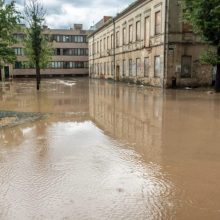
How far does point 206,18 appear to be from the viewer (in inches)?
750

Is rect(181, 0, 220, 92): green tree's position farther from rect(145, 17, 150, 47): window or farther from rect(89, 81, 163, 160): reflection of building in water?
rect(145, 17, 150, 47): window

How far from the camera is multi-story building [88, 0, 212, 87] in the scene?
2528cm

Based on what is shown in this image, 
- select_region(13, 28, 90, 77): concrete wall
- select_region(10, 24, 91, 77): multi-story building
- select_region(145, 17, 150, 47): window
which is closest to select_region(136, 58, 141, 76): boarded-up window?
select_region(145, 17, 150, 47): window

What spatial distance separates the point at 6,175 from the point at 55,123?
4.97m

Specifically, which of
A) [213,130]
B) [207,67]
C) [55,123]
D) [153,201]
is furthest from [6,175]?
[207,67]

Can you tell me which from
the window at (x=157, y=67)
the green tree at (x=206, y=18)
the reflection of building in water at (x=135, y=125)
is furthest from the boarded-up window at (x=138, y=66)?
the reflection of building in water at (x=135, y=125)

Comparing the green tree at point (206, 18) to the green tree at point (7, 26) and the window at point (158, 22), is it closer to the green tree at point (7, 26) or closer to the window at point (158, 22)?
the window at point (158, 22)

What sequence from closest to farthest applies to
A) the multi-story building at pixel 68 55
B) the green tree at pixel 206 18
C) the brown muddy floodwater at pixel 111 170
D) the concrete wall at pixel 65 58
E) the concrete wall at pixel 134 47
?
the brown muddy floodwater at pixel 111 170, the green tree at pixel 206 18, the concrete wall at pixel 134 47, the concrete wall at pixel 65 58, the multi-story building at pixel 68 55

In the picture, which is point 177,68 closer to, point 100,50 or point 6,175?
point 6,175

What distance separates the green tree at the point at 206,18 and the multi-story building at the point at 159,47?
4.83 metres

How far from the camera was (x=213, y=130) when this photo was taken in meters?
9.02

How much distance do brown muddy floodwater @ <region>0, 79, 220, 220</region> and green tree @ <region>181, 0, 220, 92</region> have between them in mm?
10628

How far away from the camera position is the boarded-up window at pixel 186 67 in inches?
1021

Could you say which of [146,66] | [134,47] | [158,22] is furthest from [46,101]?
[134,47]
